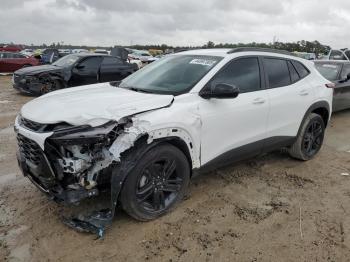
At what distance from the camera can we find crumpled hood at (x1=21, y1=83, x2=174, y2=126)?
3.47 meters

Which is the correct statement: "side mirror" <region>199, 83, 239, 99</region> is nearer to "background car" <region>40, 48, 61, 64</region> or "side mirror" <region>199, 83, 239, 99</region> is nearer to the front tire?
the front tire

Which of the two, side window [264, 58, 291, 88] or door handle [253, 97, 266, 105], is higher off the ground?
side window [264, 58, 291, 88]

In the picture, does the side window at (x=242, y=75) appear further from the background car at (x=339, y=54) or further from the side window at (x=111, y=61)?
the background car at (x=339, y=54)

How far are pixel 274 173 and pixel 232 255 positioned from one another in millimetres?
2317

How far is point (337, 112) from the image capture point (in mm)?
10484

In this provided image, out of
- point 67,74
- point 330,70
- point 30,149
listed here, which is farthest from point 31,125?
point 67,74

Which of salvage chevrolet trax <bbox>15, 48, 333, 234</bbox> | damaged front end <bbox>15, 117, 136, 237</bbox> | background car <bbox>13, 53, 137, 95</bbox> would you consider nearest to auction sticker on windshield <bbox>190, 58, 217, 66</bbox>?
salvage chevrolet trax <bbox>15, 48, 333, 234</bbox>

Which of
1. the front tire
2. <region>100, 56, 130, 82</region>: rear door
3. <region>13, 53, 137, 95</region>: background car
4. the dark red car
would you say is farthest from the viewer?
the dark red car

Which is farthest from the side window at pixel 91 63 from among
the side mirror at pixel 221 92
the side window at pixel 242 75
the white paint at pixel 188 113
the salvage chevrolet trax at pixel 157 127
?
the side mirror at pixel 221 92

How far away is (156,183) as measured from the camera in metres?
3.88

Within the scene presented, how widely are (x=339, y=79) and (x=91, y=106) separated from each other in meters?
7.80

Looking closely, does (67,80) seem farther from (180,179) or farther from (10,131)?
(180,179)

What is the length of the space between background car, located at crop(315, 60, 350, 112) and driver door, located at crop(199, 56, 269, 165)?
17.0ft

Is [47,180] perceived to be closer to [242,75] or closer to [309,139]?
[242,75]
